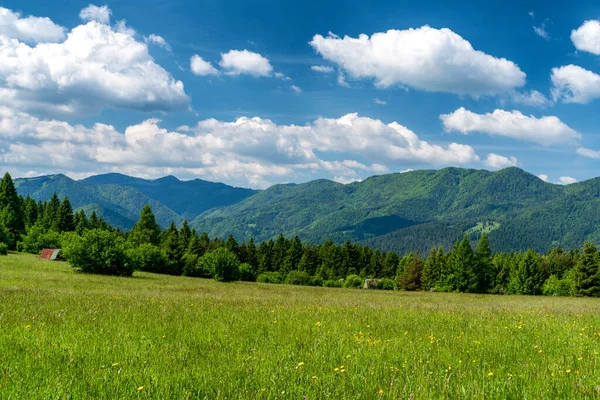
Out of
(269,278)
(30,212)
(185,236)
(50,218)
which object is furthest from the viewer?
(30,212)

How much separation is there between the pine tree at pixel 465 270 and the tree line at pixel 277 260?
17cm

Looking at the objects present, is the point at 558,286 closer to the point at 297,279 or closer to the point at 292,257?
the point at 297,279

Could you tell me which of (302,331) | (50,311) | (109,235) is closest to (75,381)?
(302,331)

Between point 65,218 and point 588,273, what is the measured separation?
114 metres

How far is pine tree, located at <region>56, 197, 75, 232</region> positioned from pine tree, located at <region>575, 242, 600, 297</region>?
363ft

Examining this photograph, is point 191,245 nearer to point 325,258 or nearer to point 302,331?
point 325,258

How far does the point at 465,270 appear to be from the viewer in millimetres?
76562

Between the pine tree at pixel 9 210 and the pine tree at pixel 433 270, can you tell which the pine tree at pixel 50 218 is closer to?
the pine tree at pixel 9 210

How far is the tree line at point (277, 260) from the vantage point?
5685 centimetres

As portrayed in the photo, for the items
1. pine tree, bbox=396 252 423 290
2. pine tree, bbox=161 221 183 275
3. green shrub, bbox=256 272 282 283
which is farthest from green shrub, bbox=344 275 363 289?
pine tree, bbox=161 221 183 275

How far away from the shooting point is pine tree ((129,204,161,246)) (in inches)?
3467

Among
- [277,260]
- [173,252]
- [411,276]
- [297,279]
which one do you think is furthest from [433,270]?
[173,252]

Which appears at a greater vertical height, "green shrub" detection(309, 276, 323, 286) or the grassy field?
the grassy field

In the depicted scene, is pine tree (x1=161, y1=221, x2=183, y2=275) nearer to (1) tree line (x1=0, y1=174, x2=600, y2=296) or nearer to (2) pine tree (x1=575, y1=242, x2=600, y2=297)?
(1) tree line (x1=0, y1=174, x2=600, y2=296)
